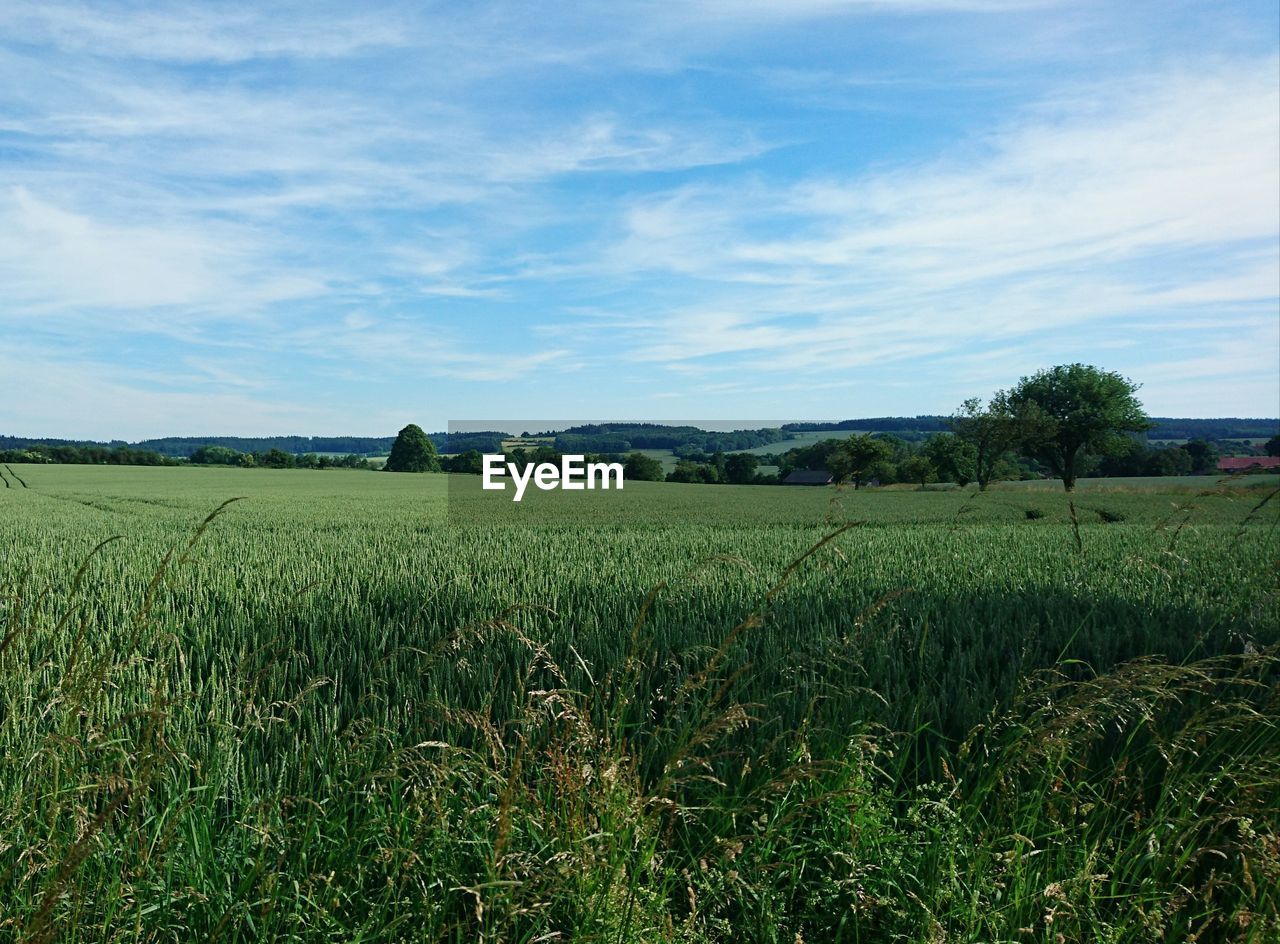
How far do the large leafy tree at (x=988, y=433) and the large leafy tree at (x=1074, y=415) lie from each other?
31.5 inches

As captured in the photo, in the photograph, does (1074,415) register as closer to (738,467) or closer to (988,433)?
(988,433)

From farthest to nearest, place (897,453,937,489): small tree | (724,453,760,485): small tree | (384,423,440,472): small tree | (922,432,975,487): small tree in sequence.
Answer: (384,423,440,472): small tree < (922,432,975,487): small tree < (897,453,937,489): small tree < (724,453,760,485): small tree

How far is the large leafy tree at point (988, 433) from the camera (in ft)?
241

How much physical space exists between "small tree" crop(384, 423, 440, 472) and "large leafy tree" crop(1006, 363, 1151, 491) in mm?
62758

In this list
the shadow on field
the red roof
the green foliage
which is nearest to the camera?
the shadow on field

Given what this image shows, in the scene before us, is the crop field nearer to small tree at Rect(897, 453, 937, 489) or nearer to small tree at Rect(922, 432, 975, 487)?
small tree at Rect(897, 453, 937, 489)

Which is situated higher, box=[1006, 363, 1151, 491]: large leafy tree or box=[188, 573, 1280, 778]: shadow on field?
box=[1006, 363, 1151, 491]: large leafy tree

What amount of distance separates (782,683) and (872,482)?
6270 cm

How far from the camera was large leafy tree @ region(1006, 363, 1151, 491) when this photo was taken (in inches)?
2918

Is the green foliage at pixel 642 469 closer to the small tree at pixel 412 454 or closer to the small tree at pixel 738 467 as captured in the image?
the small tree at pixel 738 467

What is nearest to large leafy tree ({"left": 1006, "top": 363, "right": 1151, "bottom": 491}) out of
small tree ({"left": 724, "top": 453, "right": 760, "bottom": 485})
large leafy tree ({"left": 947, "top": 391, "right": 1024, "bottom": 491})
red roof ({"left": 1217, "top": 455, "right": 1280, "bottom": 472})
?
large leafy tree ({"left": 947, "top": 391, "right": 1024, "bottom": 491})

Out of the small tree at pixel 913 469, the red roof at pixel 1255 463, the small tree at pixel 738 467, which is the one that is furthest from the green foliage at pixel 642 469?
the red roof at pixel 1255 463

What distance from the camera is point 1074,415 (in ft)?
248

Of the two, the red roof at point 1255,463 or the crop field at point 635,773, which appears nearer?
the crop field at point 635,773
